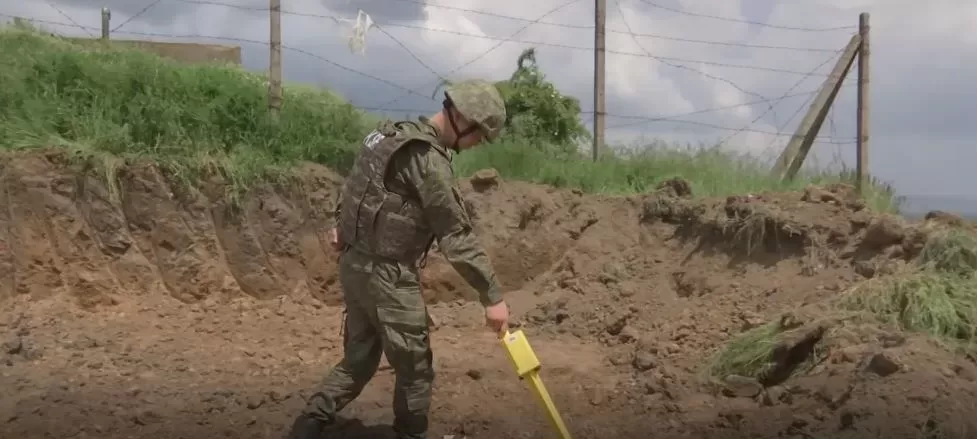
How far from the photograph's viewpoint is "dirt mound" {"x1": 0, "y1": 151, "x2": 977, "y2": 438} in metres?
4.44

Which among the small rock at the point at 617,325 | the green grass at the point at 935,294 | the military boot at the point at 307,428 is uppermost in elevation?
the green grass at the point at 935,294

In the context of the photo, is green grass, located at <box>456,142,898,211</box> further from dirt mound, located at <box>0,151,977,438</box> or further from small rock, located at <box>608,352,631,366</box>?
small rock, located at <box>608,352,631,366</box>

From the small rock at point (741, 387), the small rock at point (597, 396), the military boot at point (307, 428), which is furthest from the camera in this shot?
the small rock at point (597, 396)

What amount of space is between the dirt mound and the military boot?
0.38 metres

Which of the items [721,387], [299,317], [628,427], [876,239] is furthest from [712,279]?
[299,317]

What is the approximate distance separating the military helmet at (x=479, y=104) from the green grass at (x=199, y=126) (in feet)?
9.51

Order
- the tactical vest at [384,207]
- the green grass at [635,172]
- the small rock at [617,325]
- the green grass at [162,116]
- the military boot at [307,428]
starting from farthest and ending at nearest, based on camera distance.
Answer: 1. the green grass at [635,172]
2. the green grass at [162,116]
3. the small rock at [617,325]
4. the military boot at [307,428]
5. the tactical vest at [384,207]

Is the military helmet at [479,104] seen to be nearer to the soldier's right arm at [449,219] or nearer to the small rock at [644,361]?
the soldier's right arm at [449,219]

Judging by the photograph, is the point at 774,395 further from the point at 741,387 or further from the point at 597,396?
the point at 597,396

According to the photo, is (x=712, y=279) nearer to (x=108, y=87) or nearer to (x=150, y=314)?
(x=150, y=314)

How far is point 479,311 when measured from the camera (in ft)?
21.9

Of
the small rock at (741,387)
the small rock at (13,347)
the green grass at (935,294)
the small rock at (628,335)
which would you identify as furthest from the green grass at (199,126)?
the small rock at (741,387)

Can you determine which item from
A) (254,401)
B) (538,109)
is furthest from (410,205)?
(538,109)

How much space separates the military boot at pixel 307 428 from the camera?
4.07m
